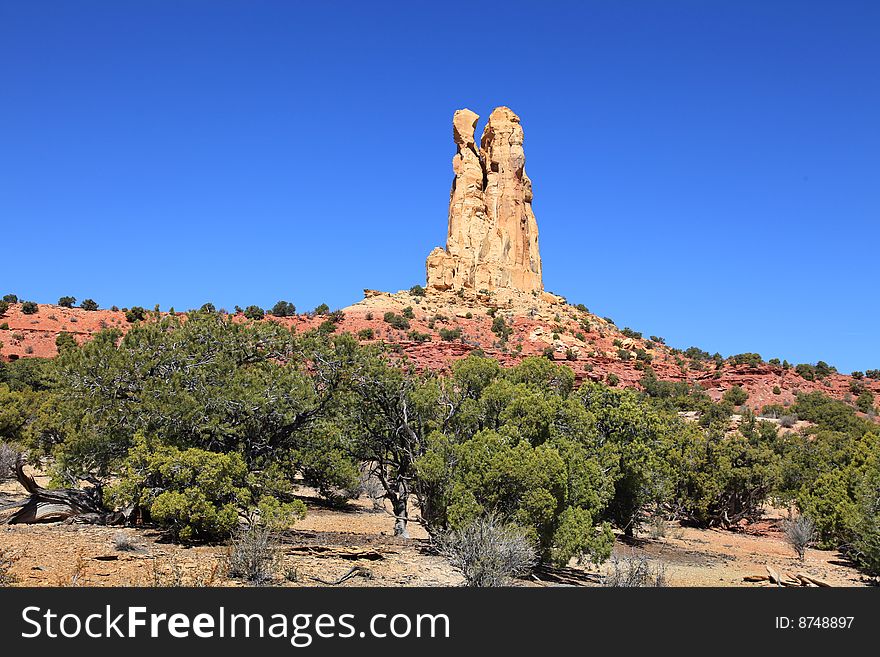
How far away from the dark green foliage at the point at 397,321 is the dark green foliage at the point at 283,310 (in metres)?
10.7

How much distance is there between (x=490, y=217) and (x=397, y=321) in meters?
20.4

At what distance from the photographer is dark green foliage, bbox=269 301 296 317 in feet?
242

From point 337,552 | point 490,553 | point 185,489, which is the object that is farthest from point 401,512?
point 490,553

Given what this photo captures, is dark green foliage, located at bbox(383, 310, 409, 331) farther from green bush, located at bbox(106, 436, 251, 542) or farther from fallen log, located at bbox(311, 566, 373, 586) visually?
fallen log, located at bbox(311, 566, 373, 586)

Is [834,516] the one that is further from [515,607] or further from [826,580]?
[515,607]

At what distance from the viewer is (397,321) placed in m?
68.0

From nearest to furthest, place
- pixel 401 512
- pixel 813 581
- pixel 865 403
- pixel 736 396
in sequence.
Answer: pixel 813 581
pixel 401 512
pixel 865 403
pixel 736 396

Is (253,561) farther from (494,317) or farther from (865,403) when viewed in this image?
(494,317)

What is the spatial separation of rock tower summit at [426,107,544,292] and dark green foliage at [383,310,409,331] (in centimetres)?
1202

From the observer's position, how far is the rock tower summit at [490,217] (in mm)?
80125

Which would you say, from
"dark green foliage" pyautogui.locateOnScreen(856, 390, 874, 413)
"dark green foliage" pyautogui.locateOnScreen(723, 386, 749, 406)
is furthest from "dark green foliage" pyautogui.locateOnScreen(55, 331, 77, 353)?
"dark green foliage" pyautogui.locateOnScreen(856, 390, 874, 413)

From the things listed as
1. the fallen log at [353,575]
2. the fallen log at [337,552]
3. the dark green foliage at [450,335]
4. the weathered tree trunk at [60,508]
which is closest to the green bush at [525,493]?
the fallen log at [337,552]

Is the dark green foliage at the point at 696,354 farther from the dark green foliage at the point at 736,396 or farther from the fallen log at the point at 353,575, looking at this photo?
the fallen log at the point at 353,575

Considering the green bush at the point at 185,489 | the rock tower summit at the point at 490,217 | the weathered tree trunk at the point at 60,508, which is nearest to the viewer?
the green bush at the point at 185,489
